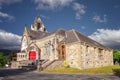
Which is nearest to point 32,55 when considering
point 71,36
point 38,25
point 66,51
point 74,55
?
point 71,36

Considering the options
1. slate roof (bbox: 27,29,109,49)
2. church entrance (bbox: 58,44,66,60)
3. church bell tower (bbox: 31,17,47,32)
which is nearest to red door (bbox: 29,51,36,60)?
slate roof (bbox: 27,29,109,49)

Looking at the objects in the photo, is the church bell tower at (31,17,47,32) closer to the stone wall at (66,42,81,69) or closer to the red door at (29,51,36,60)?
the red door at (29,51,36,60)

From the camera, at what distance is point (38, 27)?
76.6 meters

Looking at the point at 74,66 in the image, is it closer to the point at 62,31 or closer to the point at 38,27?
the point at 62,31

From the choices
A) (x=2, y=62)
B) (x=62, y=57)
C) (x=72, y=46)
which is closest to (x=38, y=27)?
(x=2, y=62)

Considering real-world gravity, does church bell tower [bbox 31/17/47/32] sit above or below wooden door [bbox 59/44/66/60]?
above

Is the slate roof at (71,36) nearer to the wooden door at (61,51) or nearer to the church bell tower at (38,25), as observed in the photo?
the wooden door at (61,51)

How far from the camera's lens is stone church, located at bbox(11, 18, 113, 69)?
34750 millimetres

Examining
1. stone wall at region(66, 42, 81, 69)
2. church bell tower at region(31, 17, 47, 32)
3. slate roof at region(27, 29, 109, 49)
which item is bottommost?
stone wall at region(66, 42, 81, 69)

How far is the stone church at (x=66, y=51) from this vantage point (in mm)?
34750

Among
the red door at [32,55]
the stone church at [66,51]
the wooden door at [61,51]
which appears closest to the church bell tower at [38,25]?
the stone church at [66,51]

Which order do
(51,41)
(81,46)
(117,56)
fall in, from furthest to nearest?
(117,56)
(51,41)
(81,46)

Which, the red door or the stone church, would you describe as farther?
the red door

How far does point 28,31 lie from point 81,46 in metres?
29.7
